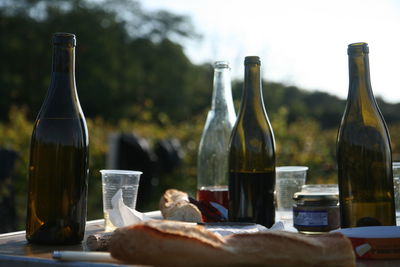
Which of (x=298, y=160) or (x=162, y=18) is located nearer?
(x=298, y=160)

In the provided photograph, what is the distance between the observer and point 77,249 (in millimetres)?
1188

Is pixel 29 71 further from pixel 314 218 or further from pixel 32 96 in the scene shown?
pixel 314 218

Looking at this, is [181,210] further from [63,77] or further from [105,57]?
[105,57]

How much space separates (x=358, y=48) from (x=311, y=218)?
487 millimetres

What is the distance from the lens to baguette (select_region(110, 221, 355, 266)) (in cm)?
84

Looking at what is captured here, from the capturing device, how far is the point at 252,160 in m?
1.65

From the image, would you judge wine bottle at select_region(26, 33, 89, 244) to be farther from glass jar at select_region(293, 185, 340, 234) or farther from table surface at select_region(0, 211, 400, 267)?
glass jar at select_region(293, 185, 340, 234)

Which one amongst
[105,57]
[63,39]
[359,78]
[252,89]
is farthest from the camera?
[105,57]

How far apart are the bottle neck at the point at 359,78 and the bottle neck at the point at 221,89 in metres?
0.52

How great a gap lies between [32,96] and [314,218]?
22.6 metres

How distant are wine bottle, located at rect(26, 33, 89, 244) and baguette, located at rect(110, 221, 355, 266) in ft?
1.37

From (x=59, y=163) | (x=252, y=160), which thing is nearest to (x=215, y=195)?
(x=252, y=160)

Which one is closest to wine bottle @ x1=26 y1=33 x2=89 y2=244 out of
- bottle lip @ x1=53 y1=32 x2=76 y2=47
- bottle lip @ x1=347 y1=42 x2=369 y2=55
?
bottle lip @ x1=53 y1=32 x2=76 y2=47

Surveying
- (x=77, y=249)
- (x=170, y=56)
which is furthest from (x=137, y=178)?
(x=170, y=56)
